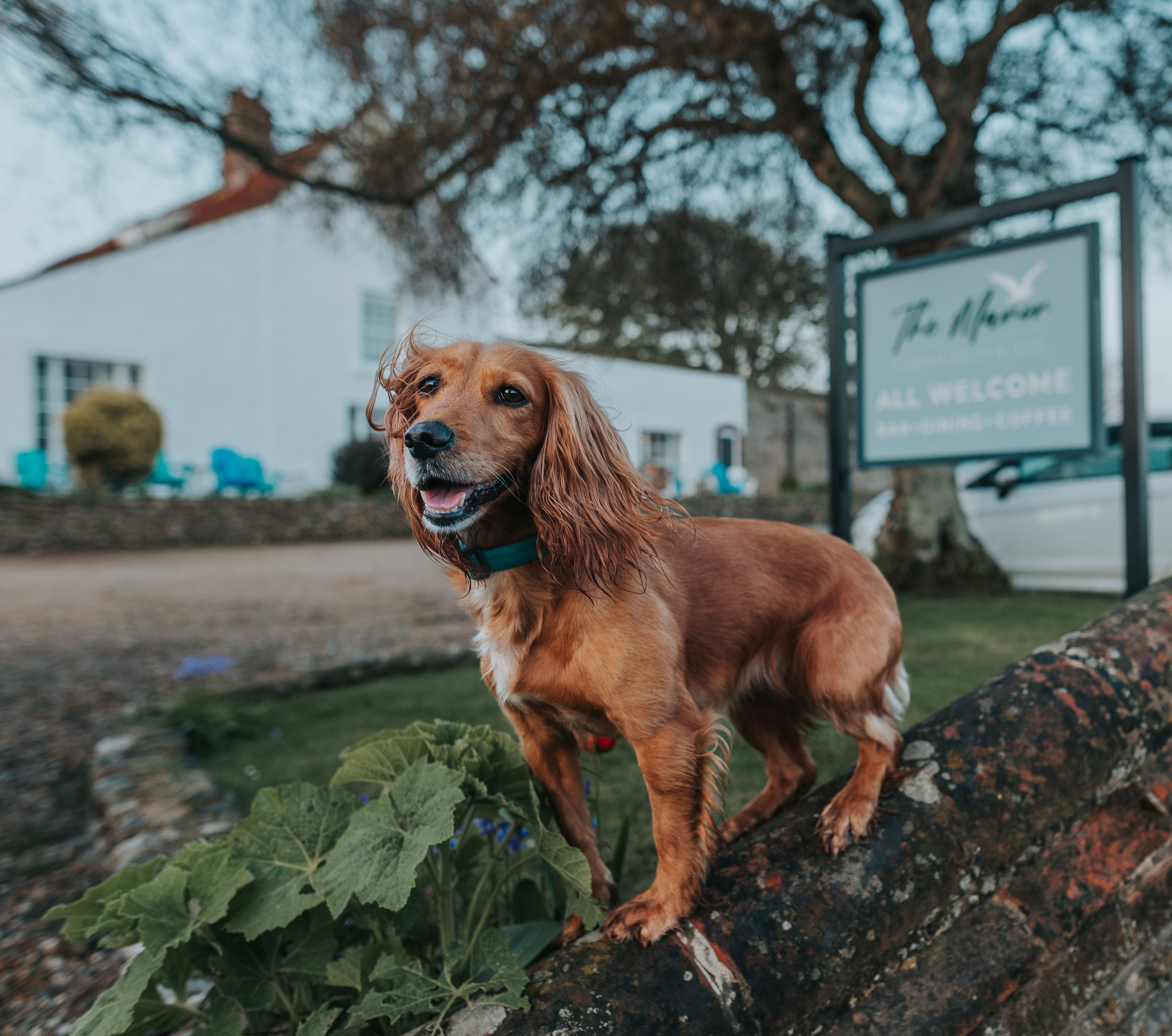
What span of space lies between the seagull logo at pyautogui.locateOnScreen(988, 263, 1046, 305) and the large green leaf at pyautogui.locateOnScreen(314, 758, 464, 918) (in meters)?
3.16

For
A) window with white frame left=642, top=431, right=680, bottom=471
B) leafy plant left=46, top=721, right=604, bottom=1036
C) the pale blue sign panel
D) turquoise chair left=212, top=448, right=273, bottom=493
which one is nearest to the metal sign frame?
the pale blue sign panel

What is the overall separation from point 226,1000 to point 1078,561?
281 inches

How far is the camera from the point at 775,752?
1854mm

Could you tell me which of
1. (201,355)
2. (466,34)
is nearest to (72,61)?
(466,34)

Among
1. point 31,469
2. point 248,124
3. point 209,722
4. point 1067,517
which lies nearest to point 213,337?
point 31,469

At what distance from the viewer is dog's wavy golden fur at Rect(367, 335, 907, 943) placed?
1.28 metres

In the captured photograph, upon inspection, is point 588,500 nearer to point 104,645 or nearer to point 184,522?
point 104,645

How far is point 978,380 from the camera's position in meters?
3.27

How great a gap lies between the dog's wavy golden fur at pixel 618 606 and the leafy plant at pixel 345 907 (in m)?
0.15

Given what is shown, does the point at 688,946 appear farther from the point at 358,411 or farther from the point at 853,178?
the point at 358,411

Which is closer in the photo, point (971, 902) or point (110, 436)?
point (971, 902)

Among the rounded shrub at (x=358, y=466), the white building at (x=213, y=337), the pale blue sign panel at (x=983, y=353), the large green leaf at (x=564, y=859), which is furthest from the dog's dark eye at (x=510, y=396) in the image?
the rounded shrub at (x=358, y=466)

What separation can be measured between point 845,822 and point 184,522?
484 inches

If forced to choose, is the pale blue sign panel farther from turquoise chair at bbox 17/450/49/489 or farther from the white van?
turquoise chair at bbox 17/450/49/489
